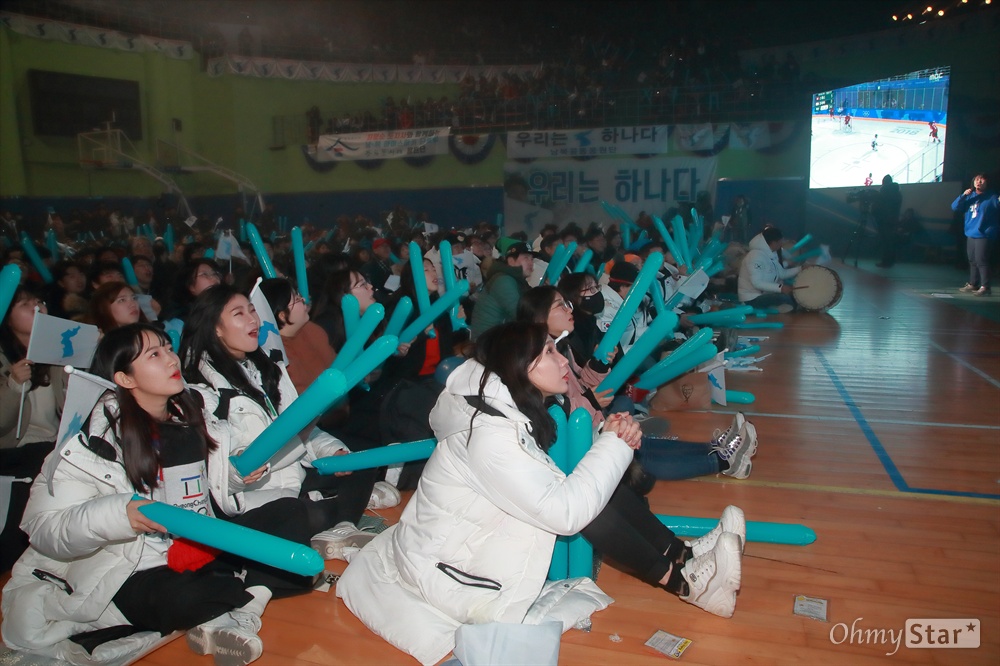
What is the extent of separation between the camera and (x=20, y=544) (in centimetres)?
242

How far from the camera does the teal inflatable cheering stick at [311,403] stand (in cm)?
159

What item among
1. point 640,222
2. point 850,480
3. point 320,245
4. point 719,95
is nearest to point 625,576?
point 850,480

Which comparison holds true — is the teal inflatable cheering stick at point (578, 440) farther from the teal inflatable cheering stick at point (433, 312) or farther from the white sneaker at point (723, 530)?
the teal inflatable cheering stick at point (433, 312)

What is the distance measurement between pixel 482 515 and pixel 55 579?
1.04 m

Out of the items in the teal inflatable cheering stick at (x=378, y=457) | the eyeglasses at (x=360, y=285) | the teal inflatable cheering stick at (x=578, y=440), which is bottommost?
the teal inflatable cheering stick at (x=378, y=457)

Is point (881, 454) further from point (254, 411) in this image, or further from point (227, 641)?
point (227, 641)

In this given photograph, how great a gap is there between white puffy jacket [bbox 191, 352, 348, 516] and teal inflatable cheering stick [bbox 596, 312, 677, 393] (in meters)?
0.93

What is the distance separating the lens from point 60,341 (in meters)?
2.16

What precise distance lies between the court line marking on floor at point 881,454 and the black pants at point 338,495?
2.04 m

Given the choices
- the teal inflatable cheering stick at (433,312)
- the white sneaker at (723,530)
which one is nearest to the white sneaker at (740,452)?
the white sneaker at (723,530)

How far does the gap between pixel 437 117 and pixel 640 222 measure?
5.25 m

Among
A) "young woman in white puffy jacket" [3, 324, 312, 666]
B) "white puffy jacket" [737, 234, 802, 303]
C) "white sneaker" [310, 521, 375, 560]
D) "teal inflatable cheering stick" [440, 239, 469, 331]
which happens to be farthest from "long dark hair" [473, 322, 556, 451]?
"white puffy jacket" [737, 234, 802, 303]

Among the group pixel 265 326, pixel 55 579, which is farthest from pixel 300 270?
→ pixel 55 579

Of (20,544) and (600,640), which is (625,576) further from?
(20,544)
